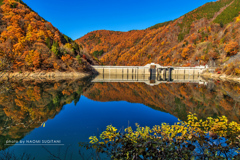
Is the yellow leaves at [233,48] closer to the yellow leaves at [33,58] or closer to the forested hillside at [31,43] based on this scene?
the forested hillside at [31,43]

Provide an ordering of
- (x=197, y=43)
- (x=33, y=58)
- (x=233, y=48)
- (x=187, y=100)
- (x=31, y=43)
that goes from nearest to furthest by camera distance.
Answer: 1. (x=187, y=100)
2. (x=33, y=58)
3. (x=31, y=43)
4. (x=233, y=48)
5. (x=197, y=43)

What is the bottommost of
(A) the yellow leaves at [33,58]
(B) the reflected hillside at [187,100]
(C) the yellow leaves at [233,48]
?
(B) the reflected hillside at [187,100]

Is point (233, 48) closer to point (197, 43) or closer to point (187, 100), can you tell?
point (197, 43)

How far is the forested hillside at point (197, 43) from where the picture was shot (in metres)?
78.4

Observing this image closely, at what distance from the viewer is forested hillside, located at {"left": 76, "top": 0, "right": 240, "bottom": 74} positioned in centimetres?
7841

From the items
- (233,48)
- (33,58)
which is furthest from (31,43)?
(233,48)

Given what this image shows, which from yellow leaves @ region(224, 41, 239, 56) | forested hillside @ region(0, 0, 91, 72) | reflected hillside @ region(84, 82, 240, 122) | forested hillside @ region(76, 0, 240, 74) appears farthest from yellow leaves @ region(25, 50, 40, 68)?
yellow leaves @ region(224, 41, 239, 56)

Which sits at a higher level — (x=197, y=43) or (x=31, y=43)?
(x=197, y=43)

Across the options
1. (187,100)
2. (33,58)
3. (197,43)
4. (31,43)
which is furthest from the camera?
(197,43)

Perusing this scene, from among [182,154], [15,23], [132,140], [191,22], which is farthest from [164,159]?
[191,22]

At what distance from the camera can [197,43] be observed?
110 m

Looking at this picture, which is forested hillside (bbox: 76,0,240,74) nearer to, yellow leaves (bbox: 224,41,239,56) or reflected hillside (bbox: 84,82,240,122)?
yellow leaves (bbox: 224,41,239,56)

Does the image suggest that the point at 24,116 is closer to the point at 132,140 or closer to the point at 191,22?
the point at 132,140

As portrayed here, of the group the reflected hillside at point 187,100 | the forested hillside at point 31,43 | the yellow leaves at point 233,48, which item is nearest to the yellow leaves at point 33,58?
the forested hillside at point 31,43
